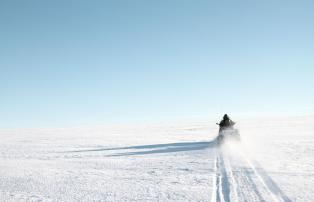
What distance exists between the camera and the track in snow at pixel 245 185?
22.4ft

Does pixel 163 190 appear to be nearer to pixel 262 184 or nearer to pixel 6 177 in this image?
pixel 262 184

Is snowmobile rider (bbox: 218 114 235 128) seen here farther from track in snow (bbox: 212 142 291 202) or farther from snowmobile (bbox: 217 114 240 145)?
track in snow (bbox: 212 142 291 202)

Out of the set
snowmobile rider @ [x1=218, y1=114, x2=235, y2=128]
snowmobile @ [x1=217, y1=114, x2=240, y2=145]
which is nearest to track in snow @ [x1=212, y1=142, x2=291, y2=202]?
snowmobile @ [x1=217, y1=114, x2=240, y2=145]

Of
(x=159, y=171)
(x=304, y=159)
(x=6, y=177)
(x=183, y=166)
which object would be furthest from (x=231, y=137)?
(x=6, y=177)

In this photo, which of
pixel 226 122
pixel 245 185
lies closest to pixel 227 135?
pixel 226 122

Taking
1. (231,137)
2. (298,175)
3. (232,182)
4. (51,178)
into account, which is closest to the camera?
(232,182)

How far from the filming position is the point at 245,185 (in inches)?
317

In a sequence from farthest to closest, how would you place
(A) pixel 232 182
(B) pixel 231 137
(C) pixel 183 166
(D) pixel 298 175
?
(B) pixel 231 137, (C) pixel 183 166, (D) pixel 298 175, (A) pixel 232 182

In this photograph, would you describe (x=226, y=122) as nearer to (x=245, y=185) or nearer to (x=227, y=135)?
(x=227, y=135)

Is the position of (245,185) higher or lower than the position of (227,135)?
lower

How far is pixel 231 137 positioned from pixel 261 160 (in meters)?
8.13

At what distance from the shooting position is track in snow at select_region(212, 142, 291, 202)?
6.84 m

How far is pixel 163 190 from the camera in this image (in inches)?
325

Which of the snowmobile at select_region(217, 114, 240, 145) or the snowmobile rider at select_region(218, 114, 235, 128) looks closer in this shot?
the snowmobile at select_region(217, 114, 240, 145)
